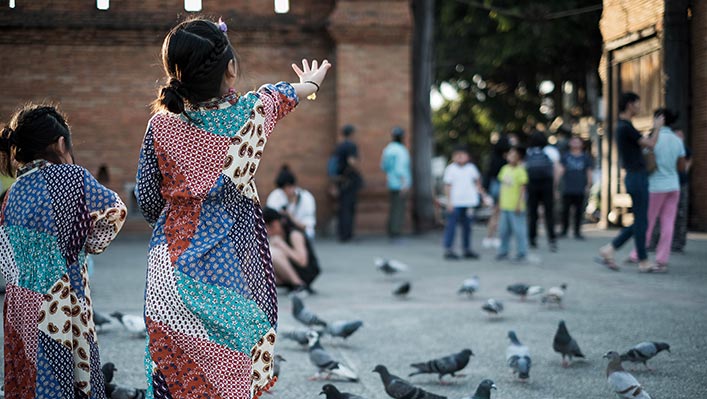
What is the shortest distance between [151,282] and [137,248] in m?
12.5

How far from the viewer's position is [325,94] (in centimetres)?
1747

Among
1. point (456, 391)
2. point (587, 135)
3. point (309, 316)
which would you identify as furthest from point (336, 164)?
point (587, 135)

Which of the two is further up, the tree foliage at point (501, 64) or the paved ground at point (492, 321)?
the tree foliage at point (501, 64)

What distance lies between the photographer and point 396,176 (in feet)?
52.7

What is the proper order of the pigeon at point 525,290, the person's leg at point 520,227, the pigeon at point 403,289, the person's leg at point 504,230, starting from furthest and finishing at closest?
1. the person's leg at point 504,230
2. the person's leg at point 520,227
3. the pigeon at point 403,289
4. the pigeon at point 525,290

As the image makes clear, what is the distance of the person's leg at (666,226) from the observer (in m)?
10.1

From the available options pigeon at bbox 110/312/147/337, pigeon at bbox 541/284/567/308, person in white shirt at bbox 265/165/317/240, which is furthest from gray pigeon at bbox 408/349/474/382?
person in white shirt at bbox 265/165/317/240

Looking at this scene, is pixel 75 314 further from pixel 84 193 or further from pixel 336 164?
pixel 336 164

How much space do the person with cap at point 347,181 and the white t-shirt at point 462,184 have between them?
128 inches

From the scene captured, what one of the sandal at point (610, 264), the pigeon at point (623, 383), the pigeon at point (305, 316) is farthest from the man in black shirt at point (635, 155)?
the pigeon at point (623, 383)

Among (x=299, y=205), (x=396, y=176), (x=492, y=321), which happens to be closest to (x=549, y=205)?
(x=396, y=176)

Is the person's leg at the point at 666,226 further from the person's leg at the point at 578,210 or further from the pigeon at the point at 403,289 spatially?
the person's leg at the point at 578,210

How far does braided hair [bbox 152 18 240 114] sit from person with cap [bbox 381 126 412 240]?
12630mm

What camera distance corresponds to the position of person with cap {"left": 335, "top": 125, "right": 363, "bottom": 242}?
16109 millimetres
